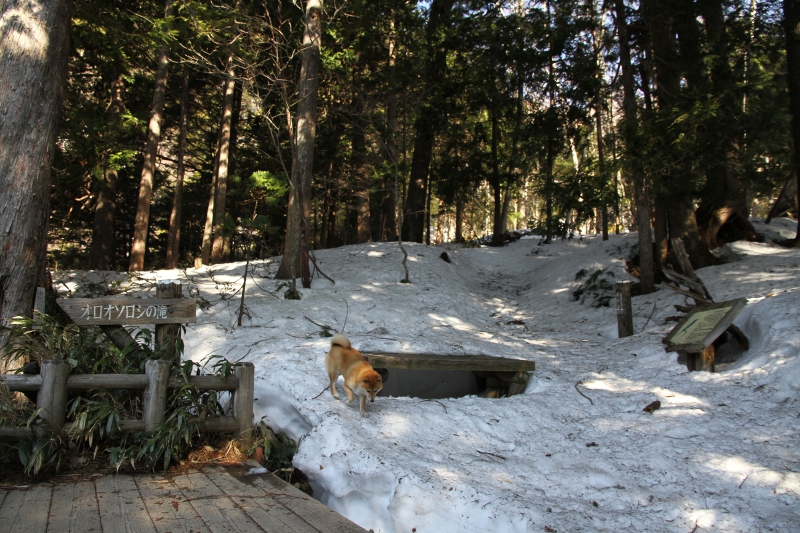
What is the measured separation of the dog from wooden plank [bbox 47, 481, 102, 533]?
2672 millimetres

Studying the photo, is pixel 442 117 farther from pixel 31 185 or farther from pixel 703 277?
pixel 31 185

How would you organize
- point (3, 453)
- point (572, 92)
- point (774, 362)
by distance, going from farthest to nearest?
point (572, 92) < point (774, 362) < point (3, 453)

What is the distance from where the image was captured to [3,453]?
14.1 ft

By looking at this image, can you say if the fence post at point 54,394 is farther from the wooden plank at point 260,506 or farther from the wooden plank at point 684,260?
the wooden plank at point 684,260

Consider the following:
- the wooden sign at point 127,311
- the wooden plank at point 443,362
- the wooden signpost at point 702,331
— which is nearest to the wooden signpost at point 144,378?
the wooden sign at point 127,311

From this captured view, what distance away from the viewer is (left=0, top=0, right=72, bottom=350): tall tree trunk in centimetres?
554

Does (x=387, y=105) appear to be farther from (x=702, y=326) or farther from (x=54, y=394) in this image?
(x=54, y=394)

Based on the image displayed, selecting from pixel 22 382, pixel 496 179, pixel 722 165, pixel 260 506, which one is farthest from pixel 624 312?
pixel 496 179

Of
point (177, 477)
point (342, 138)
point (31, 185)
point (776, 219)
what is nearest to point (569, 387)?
point (177, 477)

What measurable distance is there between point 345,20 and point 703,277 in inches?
477

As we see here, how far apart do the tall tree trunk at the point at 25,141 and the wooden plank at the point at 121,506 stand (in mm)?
2548

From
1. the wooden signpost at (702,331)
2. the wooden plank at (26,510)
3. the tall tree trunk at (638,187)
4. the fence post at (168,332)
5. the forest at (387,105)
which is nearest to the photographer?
the wooden plank at (26,510)

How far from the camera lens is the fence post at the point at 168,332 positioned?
5.38 metres

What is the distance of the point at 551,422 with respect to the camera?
21.6ft
